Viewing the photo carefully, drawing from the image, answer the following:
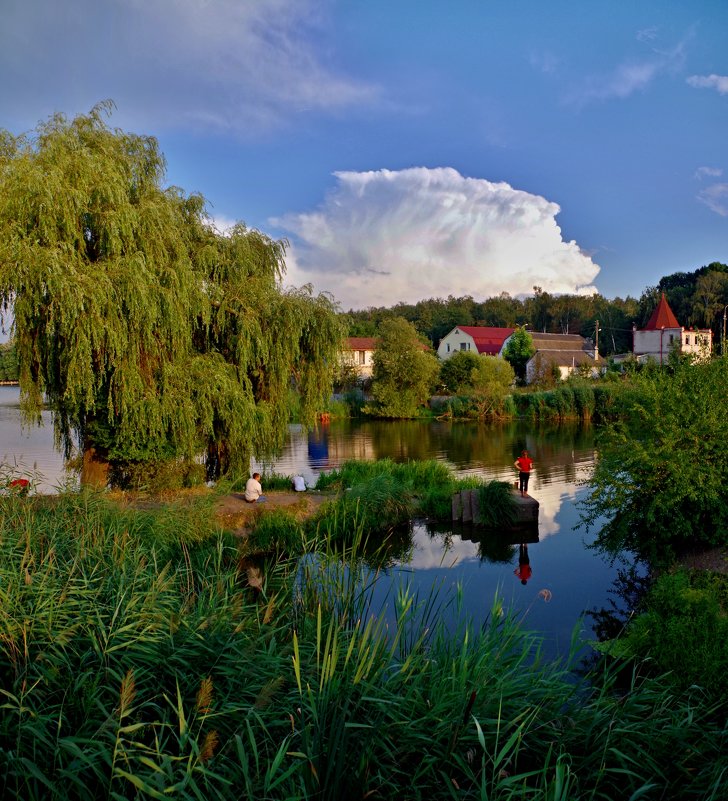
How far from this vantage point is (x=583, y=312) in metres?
96.2

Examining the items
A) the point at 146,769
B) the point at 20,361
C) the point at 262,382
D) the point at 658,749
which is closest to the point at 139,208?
the point at 20,361

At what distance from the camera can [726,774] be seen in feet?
12.0

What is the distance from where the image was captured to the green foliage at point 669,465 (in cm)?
933

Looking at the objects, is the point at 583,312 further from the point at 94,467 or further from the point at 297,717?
the point at 297,717

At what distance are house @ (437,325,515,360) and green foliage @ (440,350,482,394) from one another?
19.2 meters

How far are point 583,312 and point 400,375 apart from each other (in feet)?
199

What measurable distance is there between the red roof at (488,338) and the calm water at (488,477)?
104ft

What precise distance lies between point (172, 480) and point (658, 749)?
12034 mm

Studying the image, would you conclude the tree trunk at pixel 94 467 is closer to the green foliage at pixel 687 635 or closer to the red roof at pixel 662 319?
the green foliage at pixel 687 635

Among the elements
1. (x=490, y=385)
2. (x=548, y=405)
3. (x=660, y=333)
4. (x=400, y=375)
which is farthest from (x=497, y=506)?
(x=660, y=333)

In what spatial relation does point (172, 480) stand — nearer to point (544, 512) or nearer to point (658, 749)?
point (544, 512)

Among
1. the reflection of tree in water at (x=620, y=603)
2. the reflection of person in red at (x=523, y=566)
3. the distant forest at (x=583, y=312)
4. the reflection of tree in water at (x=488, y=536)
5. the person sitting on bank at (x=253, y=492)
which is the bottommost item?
the reflection of tree in water at (x=620, y=603)

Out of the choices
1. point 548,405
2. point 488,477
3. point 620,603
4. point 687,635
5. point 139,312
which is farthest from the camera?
point 548,405

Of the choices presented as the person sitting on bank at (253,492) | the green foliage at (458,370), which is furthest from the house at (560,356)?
the person sitting on bank at (253,492)
